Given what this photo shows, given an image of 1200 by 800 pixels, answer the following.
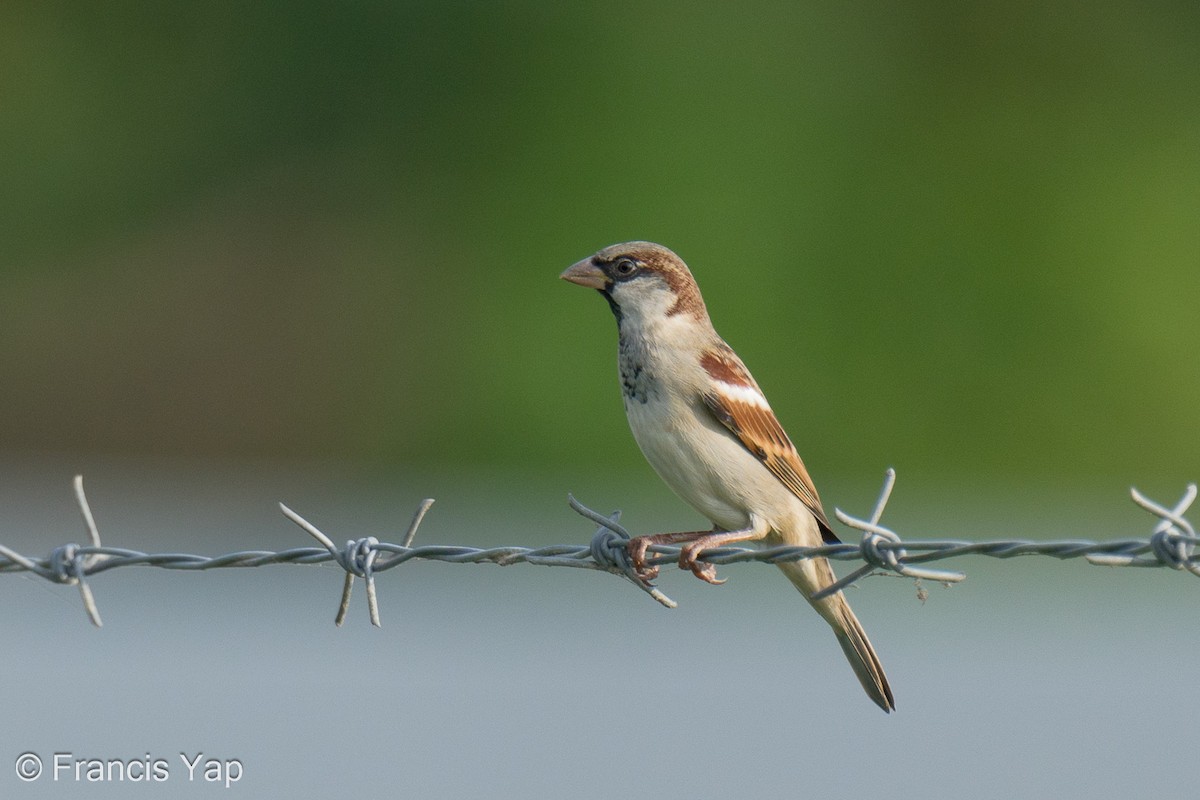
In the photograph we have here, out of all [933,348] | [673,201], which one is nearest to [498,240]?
[673,201]

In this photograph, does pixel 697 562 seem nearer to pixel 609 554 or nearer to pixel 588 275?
pixel 609 554

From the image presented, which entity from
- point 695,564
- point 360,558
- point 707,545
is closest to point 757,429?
point 707,545

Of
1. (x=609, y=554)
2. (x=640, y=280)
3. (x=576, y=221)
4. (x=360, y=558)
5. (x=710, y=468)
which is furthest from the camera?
(x=576, y=221)

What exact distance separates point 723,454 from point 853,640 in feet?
2.23

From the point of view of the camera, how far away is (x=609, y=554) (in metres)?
3.82

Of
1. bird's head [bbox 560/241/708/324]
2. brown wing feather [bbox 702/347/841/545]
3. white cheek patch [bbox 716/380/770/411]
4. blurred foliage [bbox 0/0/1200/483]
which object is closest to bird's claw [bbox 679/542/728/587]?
brown wing feather [bbox 702/347/841/545]

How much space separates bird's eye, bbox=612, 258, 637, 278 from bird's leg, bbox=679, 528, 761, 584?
986 mm

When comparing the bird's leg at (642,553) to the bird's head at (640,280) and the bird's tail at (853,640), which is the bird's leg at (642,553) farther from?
the bird's head at (640,280)

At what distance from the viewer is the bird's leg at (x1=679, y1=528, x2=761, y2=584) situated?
404 centimetres

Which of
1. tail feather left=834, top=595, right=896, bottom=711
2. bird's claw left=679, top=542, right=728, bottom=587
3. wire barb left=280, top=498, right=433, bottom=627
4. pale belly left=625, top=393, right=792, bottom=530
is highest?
pale belly left=625, top=393, right=792, bottom=530

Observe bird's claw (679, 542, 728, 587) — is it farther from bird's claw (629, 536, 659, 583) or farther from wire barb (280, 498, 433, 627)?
wire barb (280, 498, 433, 627)

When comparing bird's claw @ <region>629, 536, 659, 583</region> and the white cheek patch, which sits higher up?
the white cheek patch

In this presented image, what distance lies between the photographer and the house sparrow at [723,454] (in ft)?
14.5

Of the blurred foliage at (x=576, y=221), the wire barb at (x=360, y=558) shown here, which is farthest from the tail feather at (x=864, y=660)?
the blurred foliage at (x=576, y=221)
